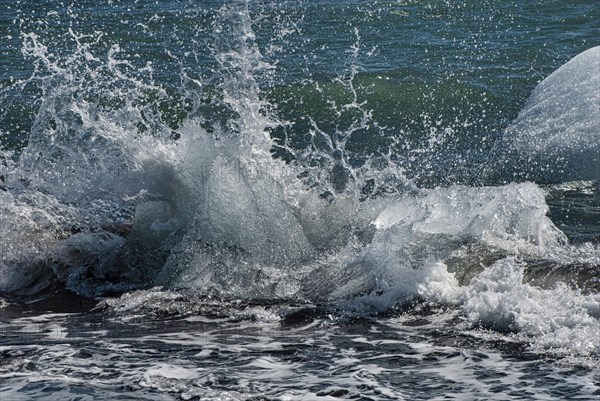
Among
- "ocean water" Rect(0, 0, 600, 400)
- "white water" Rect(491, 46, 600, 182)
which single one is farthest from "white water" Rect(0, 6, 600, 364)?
"white water" Rect(491, 46, 600, 182)

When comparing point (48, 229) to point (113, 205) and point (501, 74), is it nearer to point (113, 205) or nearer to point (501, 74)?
point (113, 205)

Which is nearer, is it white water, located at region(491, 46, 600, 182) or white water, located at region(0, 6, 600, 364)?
white water, located at region(0, 6, 600, 364)

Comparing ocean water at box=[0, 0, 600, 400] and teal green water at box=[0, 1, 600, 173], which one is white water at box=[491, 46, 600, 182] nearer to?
ocean water at box=[0, 0, 600, 400]

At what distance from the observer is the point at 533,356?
5.55 metres

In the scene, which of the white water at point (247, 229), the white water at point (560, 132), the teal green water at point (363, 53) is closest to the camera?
the white water at point (247, 229)

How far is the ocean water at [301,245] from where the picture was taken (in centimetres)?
540

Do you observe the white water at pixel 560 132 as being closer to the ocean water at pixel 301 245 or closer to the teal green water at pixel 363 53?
the ocean water at pixel 301 245

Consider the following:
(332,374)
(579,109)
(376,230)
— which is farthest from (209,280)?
(579,109)

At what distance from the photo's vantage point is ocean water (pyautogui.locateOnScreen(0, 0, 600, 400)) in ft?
17.7

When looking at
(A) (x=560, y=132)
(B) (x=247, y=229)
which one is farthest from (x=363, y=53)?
(B) (x=247, y=229)

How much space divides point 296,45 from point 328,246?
7094 mm

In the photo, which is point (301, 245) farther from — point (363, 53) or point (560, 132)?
point (363, 53)

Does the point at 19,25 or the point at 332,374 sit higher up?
the point at 19,25

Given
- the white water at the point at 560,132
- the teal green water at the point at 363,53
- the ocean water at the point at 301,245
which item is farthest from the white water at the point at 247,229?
the teal green water at the point at 363,53
